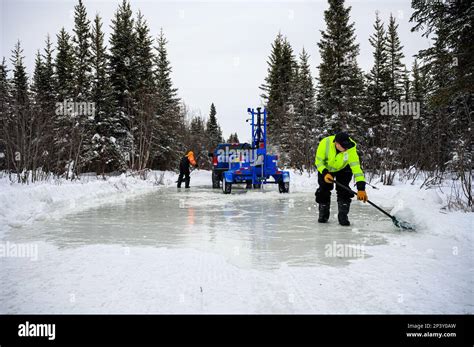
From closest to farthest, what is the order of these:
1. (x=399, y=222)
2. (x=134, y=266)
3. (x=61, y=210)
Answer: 1. (x=134, y=266)
2. (x=399, y=222)
3. (x=61, y=210)

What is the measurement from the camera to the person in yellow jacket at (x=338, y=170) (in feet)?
23.0

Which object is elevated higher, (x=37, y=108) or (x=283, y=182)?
(x=37, y=108)

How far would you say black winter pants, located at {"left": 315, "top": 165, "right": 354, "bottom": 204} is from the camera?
23.4 ft

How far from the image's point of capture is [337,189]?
7.29 meters

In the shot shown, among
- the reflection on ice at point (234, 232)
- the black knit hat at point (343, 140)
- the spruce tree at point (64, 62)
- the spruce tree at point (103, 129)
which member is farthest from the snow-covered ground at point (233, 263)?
the spruce tree at point (64, 62)

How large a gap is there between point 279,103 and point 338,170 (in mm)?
39116

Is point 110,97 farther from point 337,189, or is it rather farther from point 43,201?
point 337,189

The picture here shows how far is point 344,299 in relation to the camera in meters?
3.06

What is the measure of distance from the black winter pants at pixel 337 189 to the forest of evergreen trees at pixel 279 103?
2963 millimetres

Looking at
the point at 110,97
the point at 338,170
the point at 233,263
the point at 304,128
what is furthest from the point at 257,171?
the point at 110,97

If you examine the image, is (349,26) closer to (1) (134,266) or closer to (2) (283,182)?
(2) (283,182)

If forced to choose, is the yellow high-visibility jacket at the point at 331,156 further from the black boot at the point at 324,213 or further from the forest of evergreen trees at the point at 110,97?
the forest of evergreen trees at the point at 110,97
